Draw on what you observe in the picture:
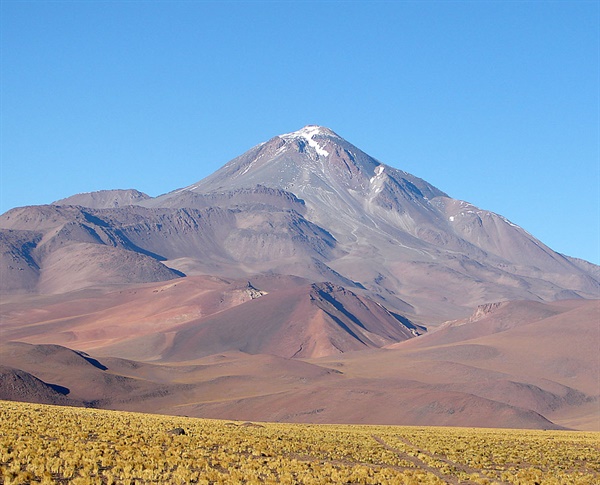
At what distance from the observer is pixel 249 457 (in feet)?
108

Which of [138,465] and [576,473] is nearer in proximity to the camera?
[138,465]

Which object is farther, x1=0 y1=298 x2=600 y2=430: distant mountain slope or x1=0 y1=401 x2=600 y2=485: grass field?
x1=0 y1=298 x2=600 y2=430: distant mountain slope

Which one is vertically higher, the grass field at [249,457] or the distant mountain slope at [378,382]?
the grass field at [249,457]

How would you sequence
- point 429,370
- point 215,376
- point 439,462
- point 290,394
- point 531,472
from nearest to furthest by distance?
point 531,472 → point 439,462 → point 290,394 → point 215,376 → point 429,370

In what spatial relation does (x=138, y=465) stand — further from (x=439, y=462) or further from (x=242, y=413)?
(x=242, y=413)

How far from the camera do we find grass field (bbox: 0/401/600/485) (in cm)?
2664

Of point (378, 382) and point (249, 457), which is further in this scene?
point (378, 382)

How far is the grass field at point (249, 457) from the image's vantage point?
87.4ft

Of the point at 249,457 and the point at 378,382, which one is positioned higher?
the point at 249,457

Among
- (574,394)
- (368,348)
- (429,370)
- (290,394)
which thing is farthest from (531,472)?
(368,348)

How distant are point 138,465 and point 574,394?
371 ft

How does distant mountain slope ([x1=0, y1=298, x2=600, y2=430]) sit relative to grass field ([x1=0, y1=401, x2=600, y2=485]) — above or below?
below

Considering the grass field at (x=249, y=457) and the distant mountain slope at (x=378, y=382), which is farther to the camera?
the distant mountain slope at (x=378, y=382)

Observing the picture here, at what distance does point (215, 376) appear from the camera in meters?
134
